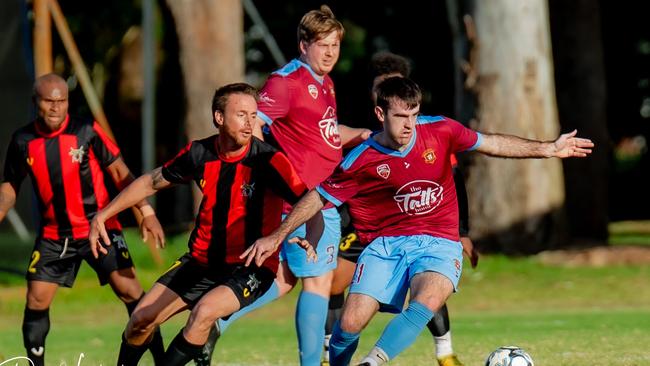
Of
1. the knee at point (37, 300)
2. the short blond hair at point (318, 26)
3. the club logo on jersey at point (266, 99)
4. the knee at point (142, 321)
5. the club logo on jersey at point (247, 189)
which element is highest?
the short blond hair at point (318, 26)

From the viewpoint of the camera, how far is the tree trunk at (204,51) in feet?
70.3

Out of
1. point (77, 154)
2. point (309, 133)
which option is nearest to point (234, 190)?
point (309, 133)

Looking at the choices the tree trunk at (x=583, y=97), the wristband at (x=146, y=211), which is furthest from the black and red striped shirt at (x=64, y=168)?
the tree trunk at (x=583, y=97)

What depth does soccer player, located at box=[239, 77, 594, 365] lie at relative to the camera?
7895 millimetres

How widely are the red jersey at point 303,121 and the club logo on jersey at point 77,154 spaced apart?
143cm

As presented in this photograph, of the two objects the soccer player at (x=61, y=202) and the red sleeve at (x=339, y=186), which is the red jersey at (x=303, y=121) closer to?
the red sleeve at (x=339, y=186)

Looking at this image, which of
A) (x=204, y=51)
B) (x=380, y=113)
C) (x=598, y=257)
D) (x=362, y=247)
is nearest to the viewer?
(x=380, y=113)

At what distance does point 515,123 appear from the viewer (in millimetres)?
19828

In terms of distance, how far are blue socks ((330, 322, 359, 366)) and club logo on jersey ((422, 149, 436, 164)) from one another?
3.78 feet

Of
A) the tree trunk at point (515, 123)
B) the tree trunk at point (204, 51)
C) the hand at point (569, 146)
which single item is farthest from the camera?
the tree trunk at point (204, 51)

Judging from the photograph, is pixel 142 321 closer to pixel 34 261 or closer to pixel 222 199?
pixel 222 199

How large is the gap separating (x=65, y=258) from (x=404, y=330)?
119 inches

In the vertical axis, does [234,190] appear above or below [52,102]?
below

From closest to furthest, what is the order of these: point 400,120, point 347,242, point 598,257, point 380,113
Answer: point 400,120
point 380,113
point 347,242
point 598,257
